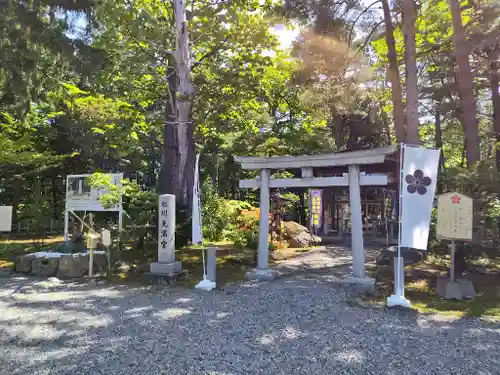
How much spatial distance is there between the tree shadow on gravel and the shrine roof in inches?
96.1

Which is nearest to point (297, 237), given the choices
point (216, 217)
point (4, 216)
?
point (216, 217)

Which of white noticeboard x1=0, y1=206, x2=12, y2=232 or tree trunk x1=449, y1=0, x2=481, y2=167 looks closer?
tree trunk x1=449, y1=0, x2=481, y2=167

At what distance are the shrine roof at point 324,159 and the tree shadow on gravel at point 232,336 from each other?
2441 millimetres

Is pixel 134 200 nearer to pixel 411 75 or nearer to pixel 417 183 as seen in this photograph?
pixel 417 183

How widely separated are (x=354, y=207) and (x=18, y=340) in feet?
19.0

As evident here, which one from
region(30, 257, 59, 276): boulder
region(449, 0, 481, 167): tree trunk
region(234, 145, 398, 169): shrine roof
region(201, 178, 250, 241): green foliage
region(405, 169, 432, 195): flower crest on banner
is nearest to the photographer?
region(405, 169, 432, 195): flower crest on banner

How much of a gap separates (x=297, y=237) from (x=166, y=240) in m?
7.34

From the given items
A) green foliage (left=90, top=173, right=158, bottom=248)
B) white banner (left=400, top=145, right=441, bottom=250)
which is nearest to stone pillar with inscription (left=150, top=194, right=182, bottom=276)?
green foliage (left=90, top=173, right=158, bottom=248)

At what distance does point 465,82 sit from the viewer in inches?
396

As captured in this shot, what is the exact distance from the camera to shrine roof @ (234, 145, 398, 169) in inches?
294

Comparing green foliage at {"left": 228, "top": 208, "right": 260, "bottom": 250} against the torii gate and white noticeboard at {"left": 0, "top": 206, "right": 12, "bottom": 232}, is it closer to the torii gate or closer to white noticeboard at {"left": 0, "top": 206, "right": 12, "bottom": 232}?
the torii gate

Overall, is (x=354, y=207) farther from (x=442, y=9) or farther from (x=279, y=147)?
(x=442, y=9)

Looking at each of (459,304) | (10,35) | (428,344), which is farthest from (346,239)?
(10,35)

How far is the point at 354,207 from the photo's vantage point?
7922mm
